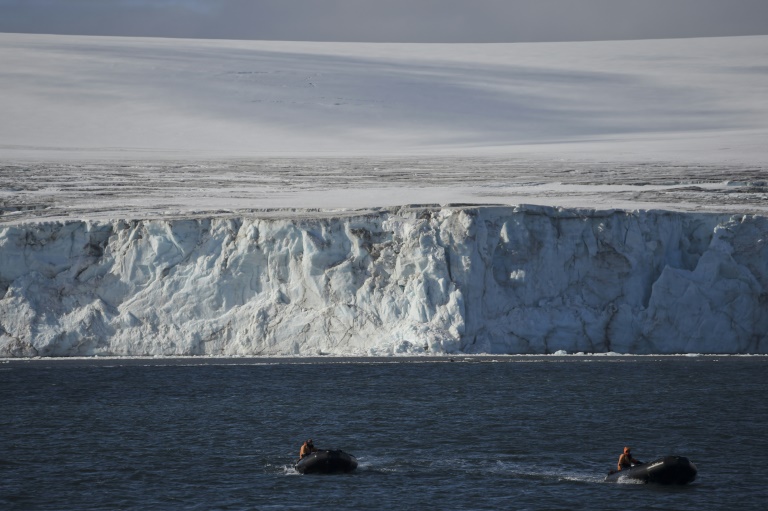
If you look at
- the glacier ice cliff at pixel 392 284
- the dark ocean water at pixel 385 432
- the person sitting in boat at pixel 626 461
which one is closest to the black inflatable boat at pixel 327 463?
the dark ocean water at pixel 385 432

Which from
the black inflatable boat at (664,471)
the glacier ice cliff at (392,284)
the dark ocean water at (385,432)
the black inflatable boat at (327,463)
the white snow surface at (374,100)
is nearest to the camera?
the dark ocean water at (385,432)

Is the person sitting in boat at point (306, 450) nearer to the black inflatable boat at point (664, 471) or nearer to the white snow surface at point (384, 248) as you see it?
the black inflatable boat at point (664, 471)

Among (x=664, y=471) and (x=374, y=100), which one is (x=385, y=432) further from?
(x=374, y=100)

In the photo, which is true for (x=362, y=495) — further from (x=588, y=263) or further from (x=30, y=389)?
(x=588, y=263)

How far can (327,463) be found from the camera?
2270cm

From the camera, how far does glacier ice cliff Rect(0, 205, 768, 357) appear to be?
3934 cm

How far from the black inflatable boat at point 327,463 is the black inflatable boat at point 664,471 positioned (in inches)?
202

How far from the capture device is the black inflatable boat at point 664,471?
21.1 meters

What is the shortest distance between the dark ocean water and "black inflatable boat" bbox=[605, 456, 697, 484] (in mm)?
300

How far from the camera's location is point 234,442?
2633 cm

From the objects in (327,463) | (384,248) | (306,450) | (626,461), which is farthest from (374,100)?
(626,461)

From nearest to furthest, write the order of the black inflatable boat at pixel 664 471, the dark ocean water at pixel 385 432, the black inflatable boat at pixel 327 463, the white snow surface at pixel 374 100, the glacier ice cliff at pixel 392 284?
the dark ocean water at pixel 385 432 < the black inflatable boat at pixel 664 471 < the black inflatable boat at pixel 327 463 < the glacier ice cliff at pixel 392 284 < the white snow surface at pixel 374 100

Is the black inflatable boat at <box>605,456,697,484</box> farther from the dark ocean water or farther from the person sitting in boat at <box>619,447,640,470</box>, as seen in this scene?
the dark ocean water

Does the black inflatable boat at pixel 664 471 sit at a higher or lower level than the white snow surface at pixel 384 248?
lower
